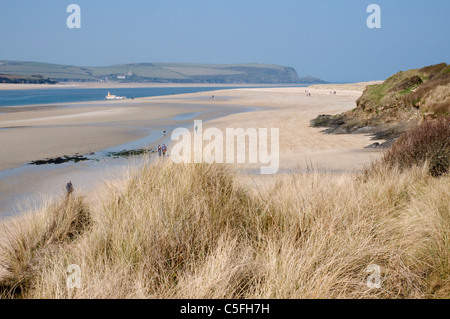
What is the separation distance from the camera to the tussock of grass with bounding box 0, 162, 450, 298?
3380 mm

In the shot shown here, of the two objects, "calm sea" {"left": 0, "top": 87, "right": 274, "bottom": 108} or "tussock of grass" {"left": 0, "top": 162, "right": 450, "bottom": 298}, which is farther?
"calm sea" {"left": 0, "top": 87, "right": 274, "bottom": 108}

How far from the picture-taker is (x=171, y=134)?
24531mm

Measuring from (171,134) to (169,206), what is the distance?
20281mm

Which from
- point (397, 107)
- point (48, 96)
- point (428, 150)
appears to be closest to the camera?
point (428, 150)

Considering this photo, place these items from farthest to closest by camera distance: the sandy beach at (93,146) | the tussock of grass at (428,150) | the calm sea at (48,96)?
the calm sea at (48,96)
the sandy beach at (93,146)
the tussock of grass at (428,150)

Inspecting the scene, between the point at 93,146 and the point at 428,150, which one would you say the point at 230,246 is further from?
the point at 93,146

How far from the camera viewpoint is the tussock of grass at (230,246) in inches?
133

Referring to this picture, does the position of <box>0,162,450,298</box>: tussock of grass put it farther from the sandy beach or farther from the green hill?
→ the green hill

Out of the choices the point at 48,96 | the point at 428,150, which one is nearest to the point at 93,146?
the point at 428,150

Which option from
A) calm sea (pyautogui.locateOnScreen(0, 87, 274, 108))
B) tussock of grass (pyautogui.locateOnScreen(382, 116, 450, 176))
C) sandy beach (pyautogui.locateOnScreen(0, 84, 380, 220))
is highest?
calm sea (pyautogui.locateOnScreen(0, 87, 274, 108))

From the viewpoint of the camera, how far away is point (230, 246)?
12.5 ft

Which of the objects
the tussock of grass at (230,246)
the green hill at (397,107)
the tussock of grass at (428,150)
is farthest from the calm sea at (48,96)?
the tussock of grass at (230,246)

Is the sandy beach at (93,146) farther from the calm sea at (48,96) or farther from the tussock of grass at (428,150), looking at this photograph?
the calm sea at (48,96)

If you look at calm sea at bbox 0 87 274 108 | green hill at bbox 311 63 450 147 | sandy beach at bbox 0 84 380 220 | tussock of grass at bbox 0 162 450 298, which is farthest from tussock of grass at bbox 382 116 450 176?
calm sea at bbox 0 87 274 108
